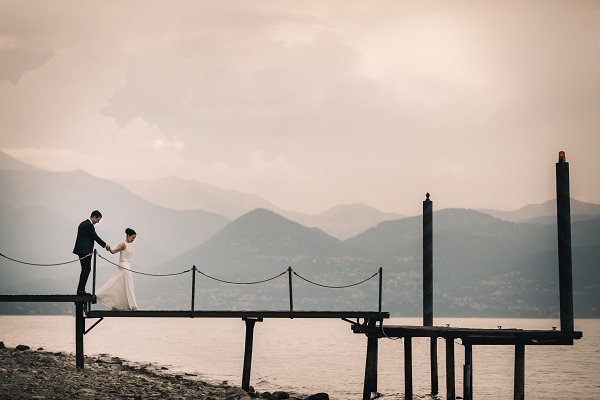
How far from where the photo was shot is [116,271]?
2673 cm

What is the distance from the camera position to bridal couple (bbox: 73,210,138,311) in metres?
26.4

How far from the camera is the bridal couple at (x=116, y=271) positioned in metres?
26.4

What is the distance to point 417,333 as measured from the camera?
27.5 metres

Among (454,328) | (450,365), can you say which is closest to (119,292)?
(454,328)

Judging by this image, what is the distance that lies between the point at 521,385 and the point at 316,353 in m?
68.1

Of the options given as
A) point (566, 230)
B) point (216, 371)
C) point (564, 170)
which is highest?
point (564, 170)

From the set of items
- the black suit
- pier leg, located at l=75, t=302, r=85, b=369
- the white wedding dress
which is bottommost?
pier leg, located at l=75, t=302, r=85, b=369

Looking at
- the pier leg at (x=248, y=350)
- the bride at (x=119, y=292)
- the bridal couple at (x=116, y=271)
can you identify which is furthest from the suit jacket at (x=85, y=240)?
the pier leg at (x=248, y=350)

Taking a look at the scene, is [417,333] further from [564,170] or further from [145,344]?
[145,344]

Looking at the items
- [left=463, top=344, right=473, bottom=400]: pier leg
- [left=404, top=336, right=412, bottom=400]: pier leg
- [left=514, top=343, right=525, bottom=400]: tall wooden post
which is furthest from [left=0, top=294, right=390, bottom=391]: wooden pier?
[left=514, top=343, right=525, bottom=400]: tall wooden post

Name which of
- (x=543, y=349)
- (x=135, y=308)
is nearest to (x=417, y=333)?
(x=135, y=308)

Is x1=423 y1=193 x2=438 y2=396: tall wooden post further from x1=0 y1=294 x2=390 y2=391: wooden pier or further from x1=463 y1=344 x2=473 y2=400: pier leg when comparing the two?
x1=463 y1=344 x2=473 y2=400: pier leg

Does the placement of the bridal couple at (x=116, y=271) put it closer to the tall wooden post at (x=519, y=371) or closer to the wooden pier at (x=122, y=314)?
the wooden pier at (x=122, y=314)

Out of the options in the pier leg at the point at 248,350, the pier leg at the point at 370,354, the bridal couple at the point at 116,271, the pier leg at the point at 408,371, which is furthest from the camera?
the pier leg at the point at 248,350
